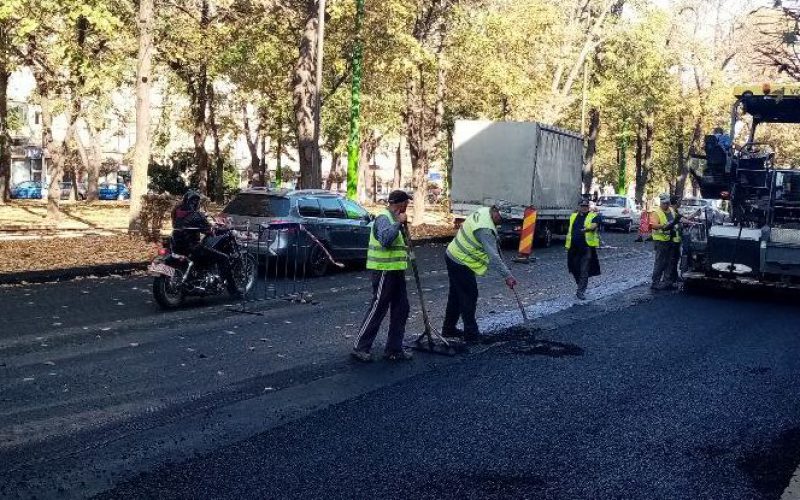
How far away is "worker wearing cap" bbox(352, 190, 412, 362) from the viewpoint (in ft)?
26.8

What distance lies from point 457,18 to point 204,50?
360 inches

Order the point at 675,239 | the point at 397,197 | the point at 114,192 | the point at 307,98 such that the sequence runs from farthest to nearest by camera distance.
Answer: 1. the point at 114,192
2. the point at 307,98
3. the point at 675,239
4. the point at 397,197

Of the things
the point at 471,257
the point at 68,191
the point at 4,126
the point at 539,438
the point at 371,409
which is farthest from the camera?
the point at 68,191

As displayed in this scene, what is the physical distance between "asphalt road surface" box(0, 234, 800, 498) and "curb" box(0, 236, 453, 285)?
206cm

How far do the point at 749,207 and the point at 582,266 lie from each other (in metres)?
3.32

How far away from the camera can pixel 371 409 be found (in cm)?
648

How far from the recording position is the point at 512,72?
100ft

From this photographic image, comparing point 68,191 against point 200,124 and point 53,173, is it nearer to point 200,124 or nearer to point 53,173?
point 200,124

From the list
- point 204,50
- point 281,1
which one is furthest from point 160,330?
point 281,1

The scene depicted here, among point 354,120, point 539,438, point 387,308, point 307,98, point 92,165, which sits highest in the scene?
point 307,98

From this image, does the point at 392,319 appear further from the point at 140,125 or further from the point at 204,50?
the point at 204,50

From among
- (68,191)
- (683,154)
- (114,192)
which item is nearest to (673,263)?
(683,154)

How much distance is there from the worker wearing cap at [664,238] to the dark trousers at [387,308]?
27.8ft

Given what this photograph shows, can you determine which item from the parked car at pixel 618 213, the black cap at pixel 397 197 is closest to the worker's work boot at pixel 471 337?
the black cap at pixel 397 197
